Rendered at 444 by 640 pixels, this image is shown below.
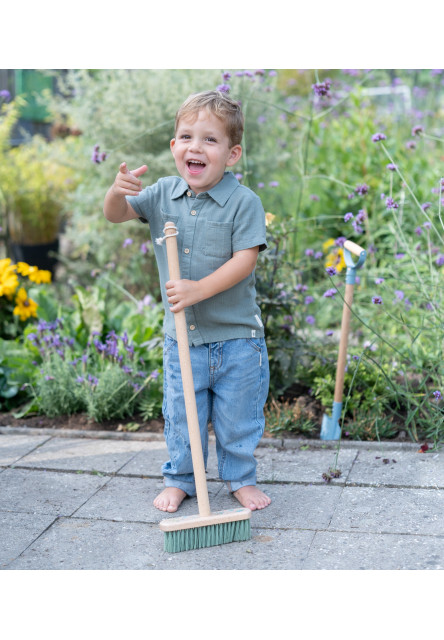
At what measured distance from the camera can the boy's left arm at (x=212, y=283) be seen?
7.84 ft

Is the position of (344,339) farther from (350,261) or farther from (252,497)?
(252,497)

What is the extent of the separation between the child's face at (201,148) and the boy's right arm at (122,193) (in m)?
0.15

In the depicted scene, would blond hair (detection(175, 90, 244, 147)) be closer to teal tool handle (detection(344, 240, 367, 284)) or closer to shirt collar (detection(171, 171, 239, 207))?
shirt collar (detection(171, 171, 239, 207))

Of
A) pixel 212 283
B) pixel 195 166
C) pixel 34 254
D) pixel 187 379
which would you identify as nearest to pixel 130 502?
pixel 187 379

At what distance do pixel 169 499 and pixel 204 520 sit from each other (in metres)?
0.37

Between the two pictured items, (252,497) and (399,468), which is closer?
(252,497)

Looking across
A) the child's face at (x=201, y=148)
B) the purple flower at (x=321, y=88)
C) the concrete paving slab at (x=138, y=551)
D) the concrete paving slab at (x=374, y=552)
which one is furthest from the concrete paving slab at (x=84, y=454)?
the purple flower at (x=321, y=88)

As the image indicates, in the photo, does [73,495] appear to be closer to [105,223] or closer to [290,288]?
[290,288]

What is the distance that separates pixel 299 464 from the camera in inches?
120

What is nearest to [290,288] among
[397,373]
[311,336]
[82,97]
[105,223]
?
[311,336]

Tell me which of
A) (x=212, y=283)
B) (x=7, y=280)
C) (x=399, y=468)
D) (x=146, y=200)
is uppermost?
(x=146, y=200)

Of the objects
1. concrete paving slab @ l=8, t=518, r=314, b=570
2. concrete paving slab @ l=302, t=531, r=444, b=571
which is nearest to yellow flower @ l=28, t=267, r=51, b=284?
concrete paving slab @ l=8, t=518, r=314, b=570

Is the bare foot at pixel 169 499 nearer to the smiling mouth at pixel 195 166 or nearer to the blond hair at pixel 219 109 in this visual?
the smiling mouth at pixel 195 166

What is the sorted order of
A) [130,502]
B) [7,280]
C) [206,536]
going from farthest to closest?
[7,280]
[130,502]
[206,536]
